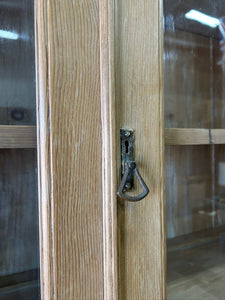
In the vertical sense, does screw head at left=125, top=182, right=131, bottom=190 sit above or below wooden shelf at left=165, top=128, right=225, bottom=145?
below

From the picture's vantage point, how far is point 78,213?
330 mm

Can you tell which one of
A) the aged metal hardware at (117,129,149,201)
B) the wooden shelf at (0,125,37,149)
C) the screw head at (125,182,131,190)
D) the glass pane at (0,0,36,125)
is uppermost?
the glass pane at (0,0,36,125)

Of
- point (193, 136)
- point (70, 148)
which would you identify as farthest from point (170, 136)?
point (70, 148)

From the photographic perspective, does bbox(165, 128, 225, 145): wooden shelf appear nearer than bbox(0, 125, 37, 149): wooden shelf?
No

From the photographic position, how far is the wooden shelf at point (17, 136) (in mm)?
316

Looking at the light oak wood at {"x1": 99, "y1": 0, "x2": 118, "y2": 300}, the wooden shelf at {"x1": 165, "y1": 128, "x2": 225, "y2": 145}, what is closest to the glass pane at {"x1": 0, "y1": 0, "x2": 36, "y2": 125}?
the light oak wood at {"x1": 99, "y1": 0, "x2": 118, "y2": 300}

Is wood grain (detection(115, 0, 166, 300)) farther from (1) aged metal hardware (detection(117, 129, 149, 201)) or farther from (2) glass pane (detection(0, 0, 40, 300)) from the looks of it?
(2) glass pane (detection(0, 0, 40, 300))

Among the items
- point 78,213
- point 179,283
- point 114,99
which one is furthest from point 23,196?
point 179,283

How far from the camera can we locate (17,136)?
324 millimetres

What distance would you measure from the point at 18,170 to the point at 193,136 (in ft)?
1.09

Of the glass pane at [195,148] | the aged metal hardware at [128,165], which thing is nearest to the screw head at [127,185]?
the aged metal hardware at [128,165]

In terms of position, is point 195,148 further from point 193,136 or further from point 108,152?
point 108,152

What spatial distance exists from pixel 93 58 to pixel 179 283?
44 cm

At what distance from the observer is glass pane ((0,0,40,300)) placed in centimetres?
33
